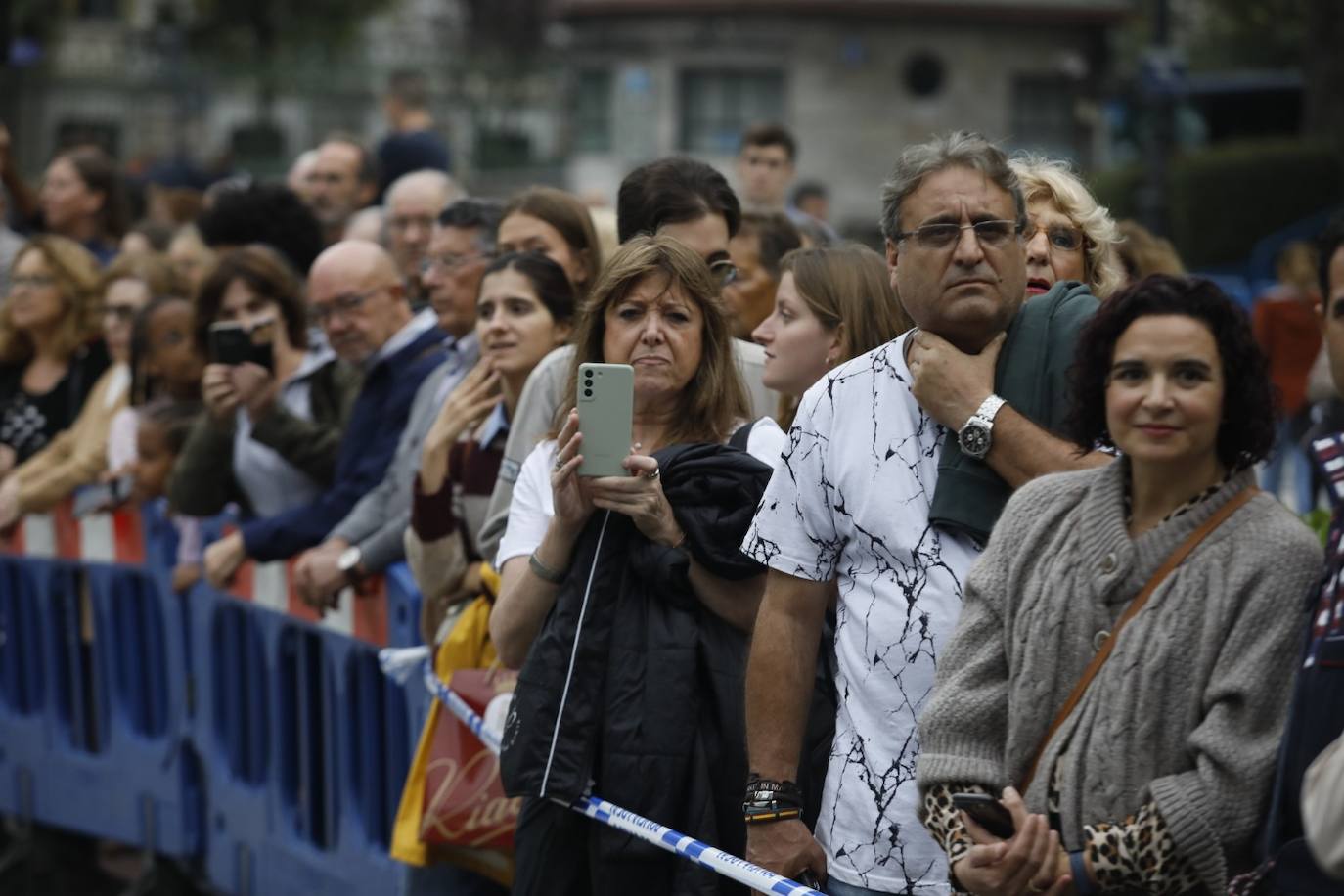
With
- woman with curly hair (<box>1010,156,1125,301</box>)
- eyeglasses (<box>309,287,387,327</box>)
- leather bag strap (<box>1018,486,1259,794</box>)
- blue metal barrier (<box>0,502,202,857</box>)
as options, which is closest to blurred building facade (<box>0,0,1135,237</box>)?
blue metal barrier (<box>0,502,202,857</box>)

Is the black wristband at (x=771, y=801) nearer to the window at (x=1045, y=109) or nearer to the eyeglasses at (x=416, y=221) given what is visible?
the eyeglasses at (x=416, y=221)

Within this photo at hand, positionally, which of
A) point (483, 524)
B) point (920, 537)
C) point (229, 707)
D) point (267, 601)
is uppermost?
point (920, 537)

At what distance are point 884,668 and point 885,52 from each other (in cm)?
4852

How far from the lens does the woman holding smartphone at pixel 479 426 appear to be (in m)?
6.19

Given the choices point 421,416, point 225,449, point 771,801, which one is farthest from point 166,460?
point 771,801

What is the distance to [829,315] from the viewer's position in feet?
17.1

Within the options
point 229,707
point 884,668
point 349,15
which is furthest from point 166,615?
point 349,15

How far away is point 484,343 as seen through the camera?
6.25m

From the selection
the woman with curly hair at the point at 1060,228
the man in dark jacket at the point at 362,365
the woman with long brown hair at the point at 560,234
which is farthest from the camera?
the man in dark jacket at the point at 362,365

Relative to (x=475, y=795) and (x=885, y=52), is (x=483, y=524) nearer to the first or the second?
(x=475, y=795)

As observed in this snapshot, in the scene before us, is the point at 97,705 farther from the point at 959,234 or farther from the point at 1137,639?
the point at 1137,639

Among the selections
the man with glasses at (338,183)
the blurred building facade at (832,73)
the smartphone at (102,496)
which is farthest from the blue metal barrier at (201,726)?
the blurred building facade at (832,73)

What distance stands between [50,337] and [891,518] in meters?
6.92

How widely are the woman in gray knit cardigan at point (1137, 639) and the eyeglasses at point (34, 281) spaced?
7.21 metres
